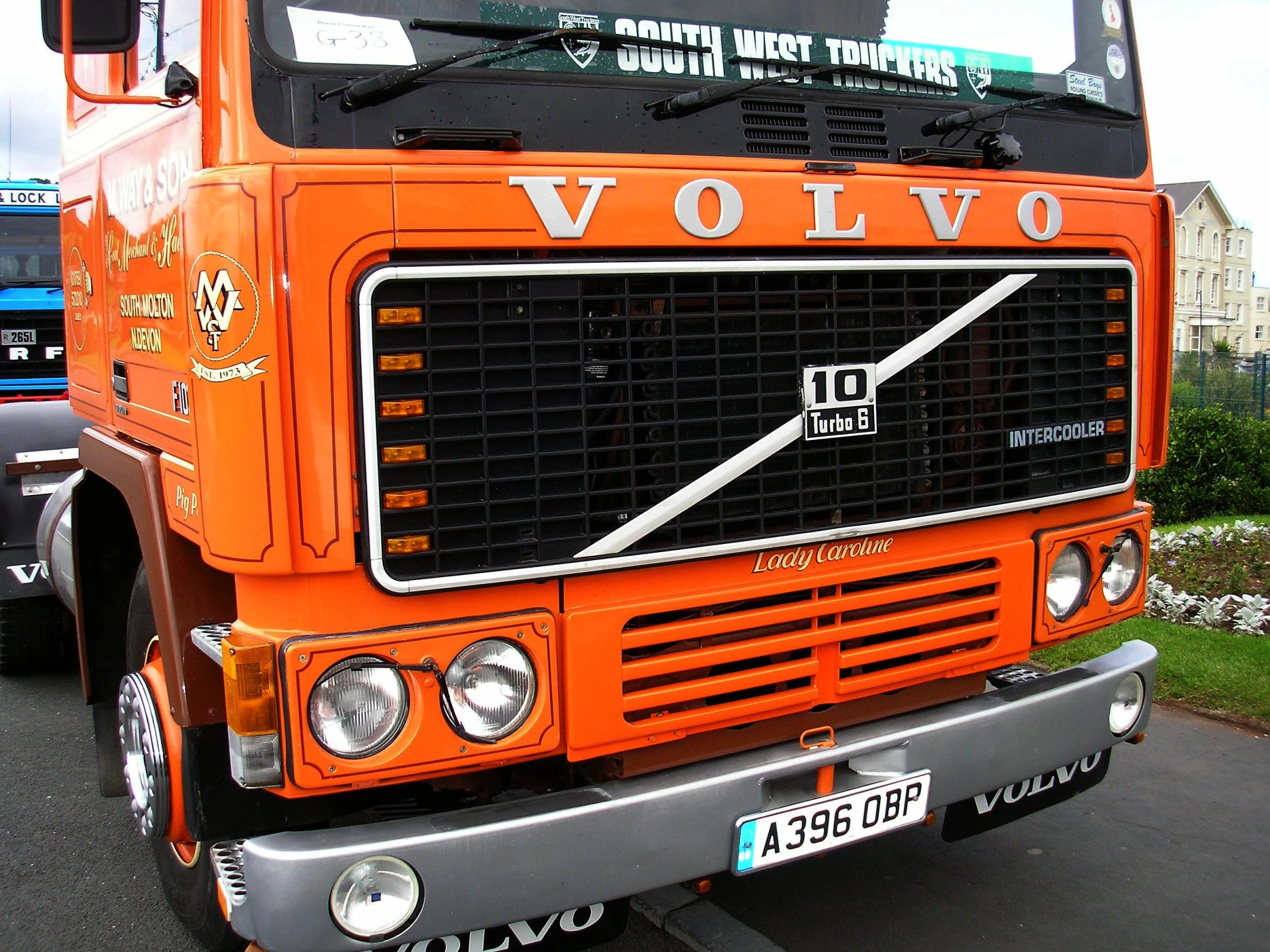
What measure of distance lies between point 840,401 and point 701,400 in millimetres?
403

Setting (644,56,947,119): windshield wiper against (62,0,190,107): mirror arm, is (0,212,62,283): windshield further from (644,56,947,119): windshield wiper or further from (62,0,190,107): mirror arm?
(644,56,947,119): windshield wiper

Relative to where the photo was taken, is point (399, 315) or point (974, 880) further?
point (974, 880)

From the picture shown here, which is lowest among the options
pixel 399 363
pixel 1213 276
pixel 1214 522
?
pixel 1214 522

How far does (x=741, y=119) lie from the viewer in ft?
8.67

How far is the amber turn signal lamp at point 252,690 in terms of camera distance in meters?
2.27

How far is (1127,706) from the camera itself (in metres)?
3.30

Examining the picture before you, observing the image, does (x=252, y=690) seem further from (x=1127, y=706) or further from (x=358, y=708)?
(x=1127, y=706)

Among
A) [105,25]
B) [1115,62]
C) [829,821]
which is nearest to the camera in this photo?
[105,25]

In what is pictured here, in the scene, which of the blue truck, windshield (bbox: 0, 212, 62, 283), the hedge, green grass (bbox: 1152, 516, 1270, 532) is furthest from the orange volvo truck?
windshield (bbox: 0, 212, 62, 283)

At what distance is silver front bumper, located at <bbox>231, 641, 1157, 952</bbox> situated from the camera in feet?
7.41

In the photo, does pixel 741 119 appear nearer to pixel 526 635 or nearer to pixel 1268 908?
pixel 526 635

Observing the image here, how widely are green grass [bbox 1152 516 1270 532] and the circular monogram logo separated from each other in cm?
700

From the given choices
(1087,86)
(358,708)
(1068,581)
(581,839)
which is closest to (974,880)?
(1068,581)

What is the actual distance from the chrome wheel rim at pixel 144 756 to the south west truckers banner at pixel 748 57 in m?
1.90
